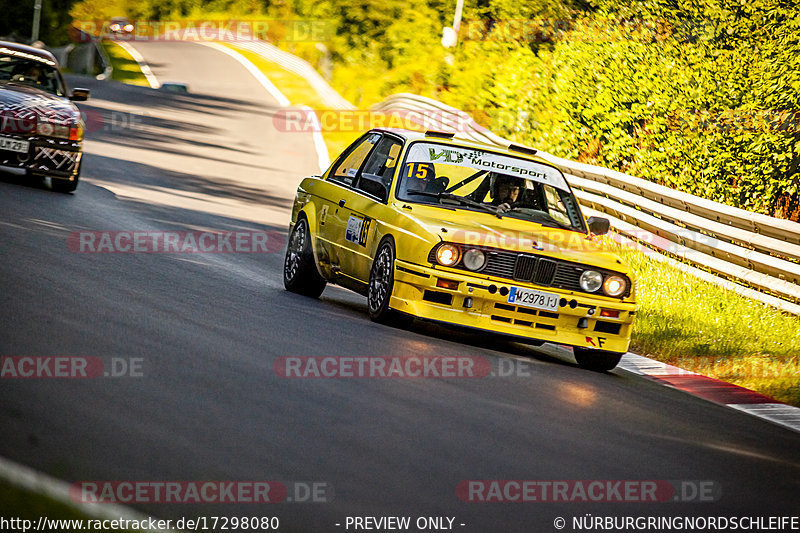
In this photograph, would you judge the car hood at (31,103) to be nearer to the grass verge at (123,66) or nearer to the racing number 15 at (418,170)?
the racing number 15 at (418,170)

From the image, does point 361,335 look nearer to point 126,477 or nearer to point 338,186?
point 338,186

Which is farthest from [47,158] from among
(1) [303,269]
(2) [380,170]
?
(2) [380,170]

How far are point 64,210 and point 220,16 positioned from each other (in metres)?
88.3

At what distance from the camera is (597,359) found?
375 inches

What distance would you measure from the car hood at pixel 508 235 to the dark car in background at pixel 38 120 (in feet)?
23.1

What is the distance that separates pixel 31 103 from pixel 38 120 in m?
0.28

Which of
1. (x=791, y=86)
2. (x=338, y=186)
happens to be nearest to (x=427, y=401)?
(x=338, y=186)

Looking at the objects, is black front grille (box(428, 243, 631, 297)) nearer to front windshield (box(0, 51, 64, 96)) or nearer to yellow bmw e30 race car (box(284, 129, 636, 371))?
yellow bmw e30 race car (box(284, 129, 636, 371))

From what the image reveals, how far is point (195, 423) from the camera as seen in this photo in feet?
18.8

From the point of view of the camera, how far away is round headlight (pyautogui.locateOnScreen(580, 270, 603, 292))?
9.35 metres

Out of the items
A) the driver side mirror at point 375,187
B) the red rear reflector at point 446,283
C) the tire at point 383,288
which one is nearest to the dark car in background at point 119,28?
the driver side mirror at point 375,187

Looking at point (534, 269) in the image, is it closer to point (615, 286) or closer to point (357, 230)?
point (615, 286)

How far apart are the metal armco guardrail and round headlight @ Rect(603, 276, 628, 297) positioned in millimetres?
2690

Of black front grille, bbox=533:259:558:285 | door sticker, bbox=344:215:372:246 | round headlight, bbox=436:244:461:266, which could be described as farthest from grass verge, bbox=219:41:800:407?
door sticker, bbox=344:215:372:246
